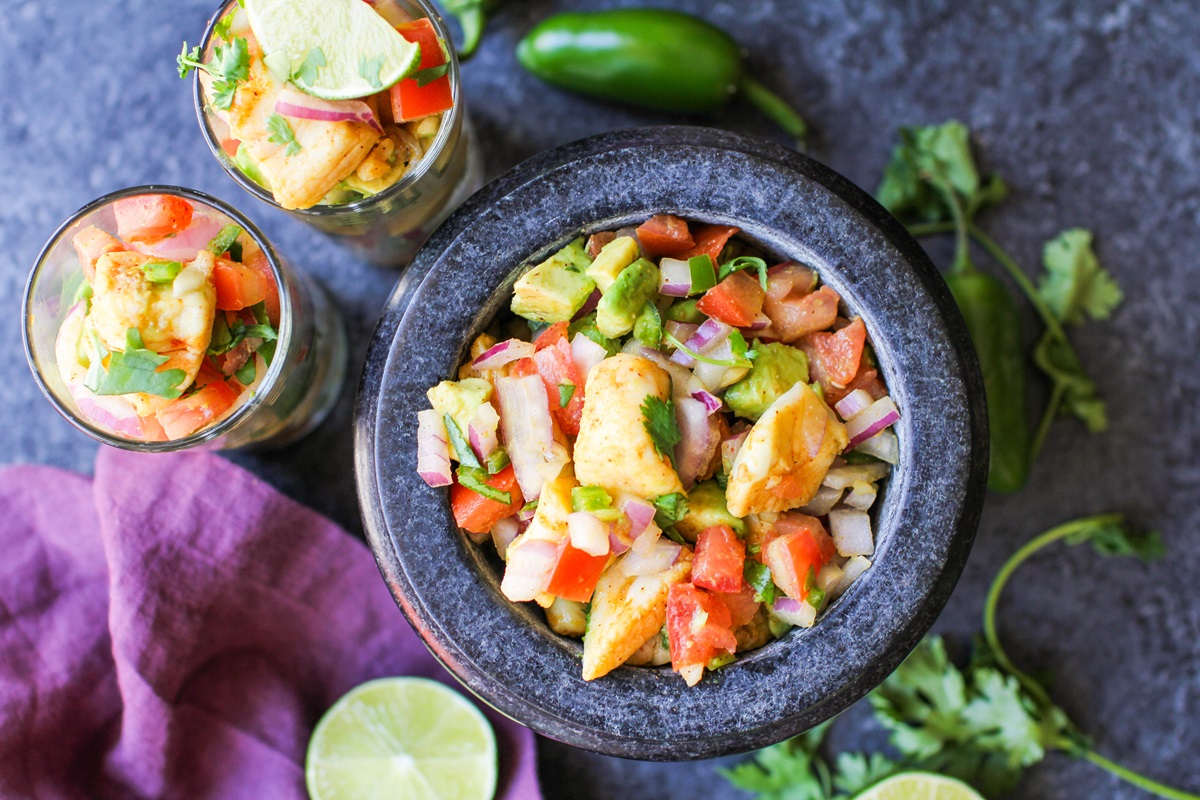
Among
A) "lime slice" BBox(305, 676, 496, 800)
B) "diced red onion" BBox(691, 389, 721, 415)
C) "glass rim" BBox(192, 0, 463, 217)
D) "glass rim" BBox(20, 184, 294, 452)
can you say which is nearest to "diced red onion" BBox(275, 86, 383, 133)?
"glass rim" BBox(192, 0, 463, 217)

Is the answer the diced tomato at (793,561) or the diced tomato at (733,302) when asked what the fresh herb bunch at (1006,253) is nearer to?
the diced tomato at (733,302)

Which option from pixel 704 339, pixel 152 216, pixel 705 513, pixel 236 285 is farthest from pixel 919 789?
pixel 152 216

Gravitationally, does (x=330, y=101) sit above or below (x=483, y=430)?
above

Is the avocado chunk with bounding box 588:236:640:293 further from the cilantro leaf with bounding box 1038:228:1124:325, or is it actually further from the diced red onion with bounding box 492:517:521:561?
the cilantro leaf with bounding box 1038:228:1124:325

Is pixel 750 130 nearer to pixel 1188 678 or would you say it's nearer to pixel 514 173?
pixel 514 173

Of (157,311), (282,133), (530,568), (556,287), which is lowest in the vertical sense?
(530,568)

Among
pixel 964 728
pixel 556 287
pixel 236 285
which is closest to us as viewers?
pixel 556 287

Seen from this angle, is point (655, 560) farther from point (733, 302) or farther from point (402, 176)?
point (402, 176)
